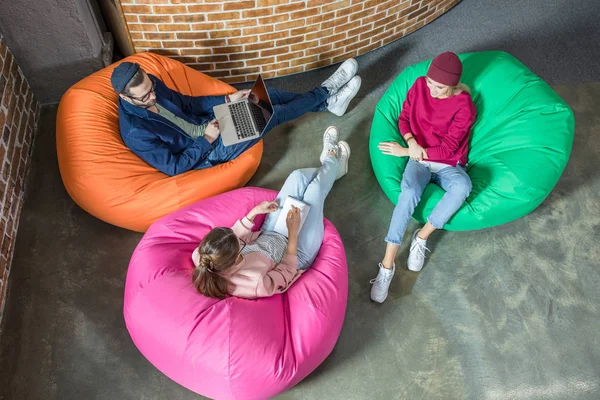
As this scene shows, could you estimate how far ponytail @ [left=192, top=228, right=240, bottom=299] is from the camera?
84.8 inches

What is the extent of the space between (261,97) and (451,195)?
129cm

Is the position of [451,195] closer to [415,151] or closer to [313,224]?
[415,151]

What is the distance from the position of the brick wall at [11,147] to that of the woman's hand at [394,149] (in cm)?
219

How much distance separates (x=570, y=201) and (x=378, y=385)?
5.55 ft

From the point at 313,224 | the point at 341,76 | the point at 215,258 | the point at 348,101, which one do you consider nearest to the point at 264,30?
the point at 341,76

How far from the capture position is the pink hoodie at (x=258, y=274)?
Result: 2.36 meters

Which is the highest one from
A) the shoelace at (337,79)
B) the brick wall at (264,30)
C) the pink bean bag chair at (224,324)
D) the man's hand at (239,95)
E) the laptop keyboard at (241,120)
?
the brick wall at (264,30)

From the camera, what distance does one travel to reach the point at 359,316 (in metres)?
2.87

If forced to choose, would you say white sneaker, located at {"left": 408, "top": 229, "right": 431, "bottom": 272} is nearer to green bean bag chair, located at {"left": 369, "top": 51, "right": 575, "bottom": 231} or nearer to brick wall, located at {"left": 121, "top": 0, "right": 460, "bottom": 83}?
green bean bag chair, located at {"left": 369, "top": 51, "right": 575, "bottom": 231}

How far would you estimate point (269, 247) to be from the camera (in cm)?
260

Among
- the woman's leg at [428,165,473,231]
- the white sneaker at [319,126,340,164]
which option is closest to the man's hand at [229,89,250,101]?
the white sneaker at [319,126,340,164]

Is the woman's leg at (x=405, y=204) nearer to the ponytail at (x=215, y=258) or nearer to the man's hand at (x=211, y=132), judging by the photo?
the ponytail at (x=215, y=258)

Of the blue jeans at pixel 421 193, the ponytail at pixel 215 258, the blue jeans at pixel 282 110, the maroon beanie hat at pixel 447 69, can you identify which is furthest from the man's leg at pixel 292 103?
the ponytail at pixel 215 258

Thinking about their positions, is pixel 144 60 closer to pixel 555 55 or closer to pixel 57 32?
pixel 57 32
